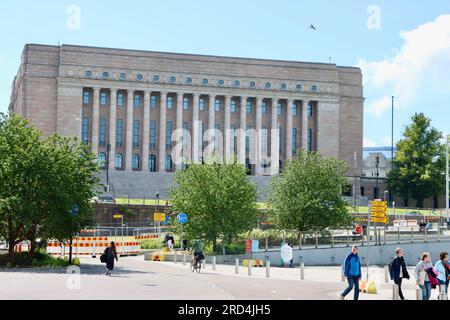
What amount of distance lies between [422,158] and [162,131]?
37.2m

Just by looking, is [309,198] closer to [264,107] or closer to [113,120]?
[113,120]

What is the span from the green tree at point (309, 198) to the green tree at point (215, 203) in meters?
6.54

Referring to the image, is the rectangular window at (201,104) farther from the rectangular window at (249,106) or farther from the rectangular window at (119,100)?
the rectangular window at (119,100)

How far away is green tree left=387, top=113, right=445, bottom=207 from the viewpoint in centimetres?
Answer: 10112

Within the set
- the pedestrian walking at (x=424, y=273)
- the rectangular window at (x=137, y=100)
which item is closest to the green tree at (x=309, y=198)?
the pedestrian walking at (x=424, y=273)

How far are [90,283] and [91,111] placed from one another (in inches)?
3591

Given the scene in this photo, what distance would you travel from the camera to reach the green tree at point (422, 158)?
332ft

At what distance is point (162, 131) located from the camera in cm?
11894

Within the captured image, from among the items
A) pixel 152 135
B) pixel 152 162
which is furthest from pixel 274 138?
pixel 152 162

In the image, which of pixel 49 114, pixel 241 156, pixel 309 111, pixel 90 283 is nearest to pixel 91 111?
pixel 49 114

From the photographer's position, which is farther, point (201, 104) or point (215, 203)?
point (201, 104)

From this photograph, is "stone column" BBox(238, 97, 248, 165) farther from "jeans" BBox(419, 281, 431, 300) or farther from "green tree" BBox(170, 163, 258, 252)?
"jeans" BBox(419, 281, 431, 300)

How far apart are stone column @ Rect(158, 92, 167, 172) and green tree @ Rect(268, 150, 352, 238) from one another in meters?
58.1
